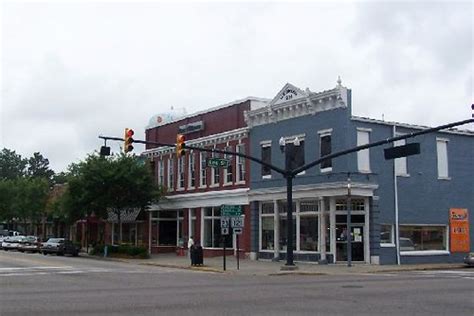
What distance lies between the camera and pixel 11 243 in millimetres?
58719

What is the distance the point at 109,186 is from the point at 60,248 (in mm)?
7449

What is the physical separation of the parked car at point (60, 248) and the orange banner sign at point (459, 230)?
87.0ft

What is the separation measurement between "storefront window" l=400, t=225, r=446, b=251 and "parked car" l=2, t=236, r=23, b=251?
36.4 metres

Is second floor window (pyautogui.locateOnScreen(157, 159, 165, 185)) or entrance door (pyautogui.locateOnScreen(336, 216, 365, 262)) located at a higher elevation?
second floor window (pyautogui.locateOnScreen(157, 159, 165, 185))

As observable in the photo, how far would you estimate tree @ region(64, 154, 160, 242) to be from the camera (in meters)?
44.2

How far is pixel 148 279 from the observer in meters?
23.6

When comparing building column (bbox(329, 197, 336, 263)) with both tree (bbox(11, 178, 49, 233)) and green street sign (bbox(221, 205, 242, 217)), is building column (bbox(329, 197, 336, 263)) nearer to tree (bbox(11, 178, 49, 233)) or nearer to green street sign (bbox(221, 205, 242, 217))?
green street sign (bbox(221, 205, 242, 217))

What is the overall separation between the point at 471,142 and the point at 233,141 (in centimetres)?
1459

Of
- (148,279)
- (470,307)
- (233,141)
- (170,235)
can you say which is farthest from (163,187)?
(470,307)

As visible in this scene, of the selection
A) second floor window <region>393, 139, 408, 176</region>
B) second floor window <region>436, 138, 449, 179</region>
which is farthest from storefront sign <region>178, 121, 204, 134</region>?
second floor window <region>436, 138, 449, 179</region>

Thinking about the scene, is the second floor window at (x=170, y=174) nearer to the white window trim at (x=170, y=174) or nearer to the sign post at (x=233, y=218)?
the white window trim at (x=170, y=174)

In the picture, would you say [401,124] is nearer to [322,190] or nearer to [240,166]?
[322,190]

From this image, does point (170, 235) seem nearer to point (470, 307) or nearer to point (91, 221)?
point (91, 221)

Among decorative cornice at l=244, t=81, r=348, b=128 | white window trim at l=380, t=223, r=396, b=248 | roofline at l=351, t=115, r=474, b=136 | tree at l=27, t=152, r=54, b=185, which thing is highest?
tree at l=27, t=152, r=54, b=185
